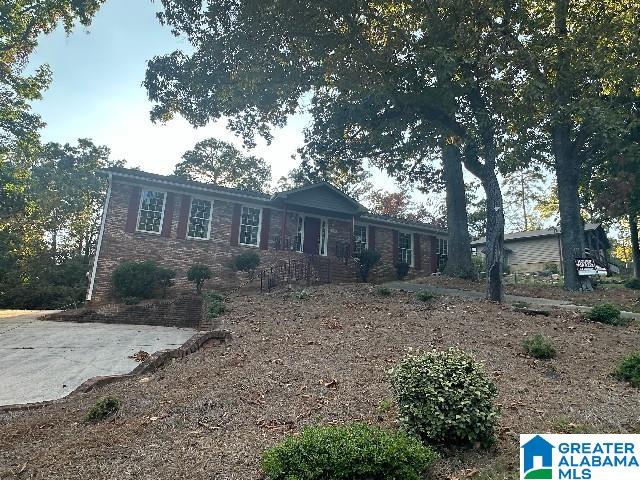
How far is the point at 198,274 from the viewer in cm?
1530

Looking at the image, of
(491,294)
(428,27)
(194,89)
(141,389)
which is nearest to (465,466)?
(141,389)

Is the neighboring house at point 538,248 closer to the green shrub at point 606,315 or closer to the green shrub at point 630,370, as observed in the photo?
the green shrub at point 606,315

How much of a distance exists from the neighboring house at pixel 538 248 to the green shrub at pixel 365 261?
18.4 metres

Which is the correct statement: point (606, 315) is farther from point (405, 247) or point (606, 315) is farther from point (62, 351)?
point (405, 247)

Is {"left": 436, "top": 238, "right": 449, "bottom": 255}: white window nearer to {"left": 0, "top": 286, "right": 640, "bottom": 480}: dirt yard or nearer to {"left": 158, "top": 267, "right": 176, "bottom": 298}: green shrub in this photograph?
{"left": 0, "top": 286, "right": 640, "bottom": 480}: dirt yard

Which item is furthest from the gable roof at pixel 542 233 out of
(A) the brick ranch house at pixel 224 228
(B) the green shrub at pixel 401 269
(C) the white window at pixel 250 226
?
(C) the white window at pixel 250 226

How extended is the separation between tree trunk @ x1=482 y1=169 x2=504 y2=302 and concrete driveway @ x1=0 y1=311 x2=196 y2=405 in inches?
357

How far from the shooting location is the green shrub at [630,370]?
5534 millimetres

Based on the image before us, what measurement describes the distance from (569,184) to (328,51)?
12.8m

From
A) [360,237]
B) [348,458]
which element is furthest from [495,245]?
[348,458]

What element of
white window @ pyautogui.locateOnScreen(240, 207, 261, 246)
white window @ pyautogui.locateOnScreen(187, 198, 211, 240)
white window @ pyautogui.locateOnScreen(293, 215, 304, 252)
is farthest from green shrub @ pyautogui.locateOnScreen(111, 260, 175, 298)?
white window @ pyautogui.locateOnScreen(293, 215, 304, 252)

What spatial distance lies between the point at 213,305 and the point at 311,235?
342 inches

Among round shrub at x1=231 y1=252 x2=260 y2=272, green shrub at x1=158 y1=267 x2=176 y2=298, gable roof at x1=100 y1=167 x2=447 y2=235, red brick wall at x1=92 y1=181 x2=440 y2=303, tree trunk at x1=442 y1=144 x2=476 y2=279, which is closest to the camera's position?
green shrub at x1=158 y1=267 x2=176 y2=298

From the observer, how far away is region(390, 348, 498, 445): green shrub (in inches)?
145
